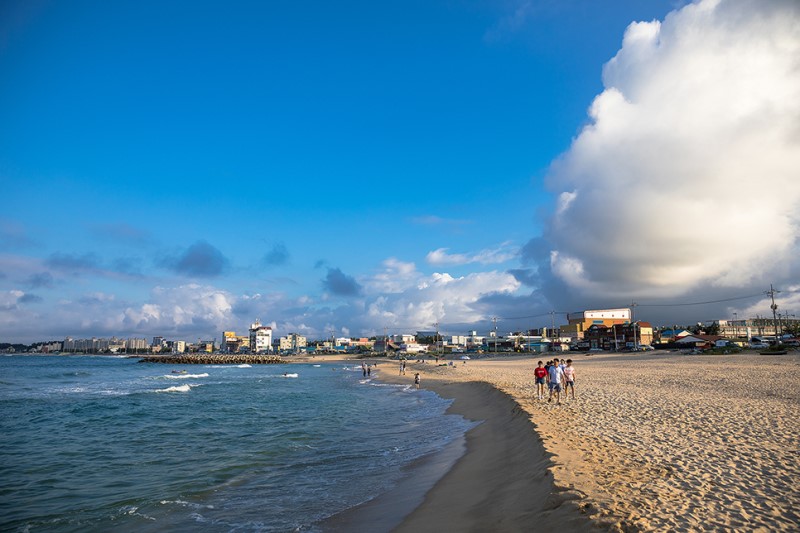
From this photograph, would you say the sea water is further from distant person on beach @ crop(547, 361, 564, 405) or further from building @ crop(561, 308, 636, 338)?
building @ crop(561, 308, 636, 338)

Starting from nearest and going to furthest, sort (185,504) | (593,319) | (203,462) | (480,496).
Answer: (480,496) → (185,504) → (203,462) → (593,319)

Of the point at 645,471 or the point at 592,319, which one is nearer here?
the point at 645,471

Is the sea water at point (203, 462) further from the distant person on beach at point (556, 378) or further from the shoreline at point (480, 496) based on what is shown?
the distant person on beach at point (556, 378)

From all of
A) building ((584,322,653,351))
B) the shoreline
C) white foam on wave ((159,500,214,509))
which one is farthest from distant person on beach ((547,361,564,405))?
building ((584,322,653,351))

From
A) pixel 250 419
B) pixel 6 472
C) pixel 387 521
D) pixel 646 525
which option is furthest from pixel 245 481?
pixel 250 419

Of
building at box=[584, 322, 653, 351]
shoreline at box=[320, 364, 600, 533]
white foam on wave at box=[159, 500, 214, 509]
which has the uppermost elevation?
shoreline at box=[320, 364, 600, 533]

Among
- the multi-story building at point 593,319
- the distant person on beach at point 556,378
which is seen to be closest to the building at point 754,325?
the multi-story building at point 593,319

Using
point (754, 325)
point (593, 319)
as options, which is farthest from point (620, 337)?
point (754, 325)

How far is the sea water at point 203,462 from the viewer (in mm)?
10102

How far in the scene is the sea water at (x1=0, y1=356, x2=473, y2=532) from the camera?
1010 cm

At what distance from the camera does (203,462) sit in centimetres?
1499

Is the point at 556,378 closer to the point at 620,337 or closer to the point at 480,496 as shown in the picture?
the point at 480,496

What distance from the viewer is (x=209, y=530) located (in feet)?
29.8

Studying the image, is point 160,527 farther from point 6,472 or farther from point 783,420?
point 783,420
